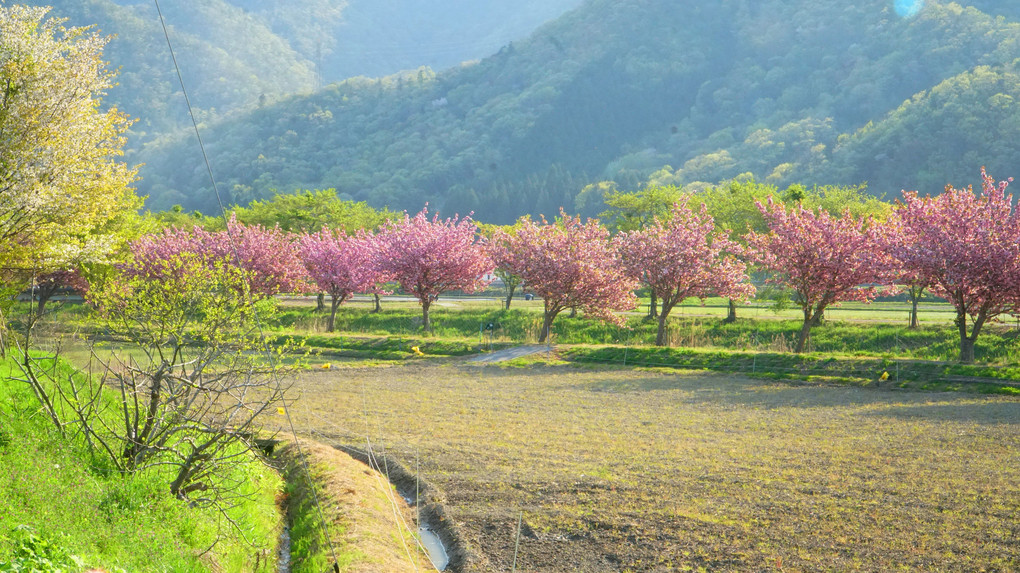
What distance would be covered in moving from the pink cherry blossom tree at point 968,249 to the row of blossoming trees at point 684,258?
4 centimetres

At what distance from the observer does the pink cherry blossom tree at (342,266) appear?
4097 cm

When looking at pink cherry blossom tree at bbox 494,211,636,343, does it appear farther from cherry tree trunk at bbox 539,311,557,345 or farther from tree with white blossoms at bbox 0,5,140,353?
tree with white blossoms at bbox 0,5,140,353

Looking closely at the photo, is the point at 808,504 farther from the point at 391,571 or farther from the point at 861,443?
the point at 391,571

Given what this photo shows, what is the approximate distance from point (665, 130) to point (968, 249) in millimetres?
171450

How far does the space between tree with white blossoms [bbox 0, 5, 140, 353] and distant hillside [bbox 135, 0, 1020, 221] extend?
308 feet

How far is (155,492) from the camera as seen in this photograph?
9.98 m

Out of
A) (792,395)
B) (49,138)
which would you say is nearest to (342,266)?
(49,138)

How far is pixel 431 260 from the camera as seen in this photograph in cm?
3769

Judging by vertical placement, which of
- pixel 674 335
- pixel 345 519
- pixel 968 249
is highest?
pixel 968 249

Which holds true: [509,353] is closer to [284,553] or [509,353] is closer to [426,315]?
[426,315]

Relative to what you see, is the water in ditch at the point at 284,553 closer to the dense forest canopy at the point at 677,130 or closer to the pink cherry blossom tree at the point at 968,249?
the pink cherry blossom tree at the point at 968,249

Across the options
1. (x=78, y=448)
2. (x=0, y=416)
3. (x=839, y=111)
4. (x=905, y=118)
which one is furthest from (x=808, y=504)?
(x=839, y=111)

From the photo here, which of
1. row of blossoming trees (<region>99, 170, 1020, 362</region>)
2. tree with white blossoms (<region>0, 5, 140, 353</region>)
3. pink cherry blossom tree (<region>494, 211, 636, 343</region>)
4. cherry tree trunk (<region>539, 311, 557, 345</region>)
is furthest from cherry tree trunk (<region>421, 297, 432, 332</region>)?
tree with white blossoms (<region>0, 5, 140, 353</region>)

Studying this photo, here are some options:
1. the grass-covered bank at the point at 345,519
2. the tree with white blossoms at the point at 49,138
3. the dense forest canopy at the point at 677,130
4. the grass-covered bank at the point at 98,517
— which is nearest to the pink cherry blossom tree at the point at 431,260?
the tree with white blossoms at the point at 49,138
